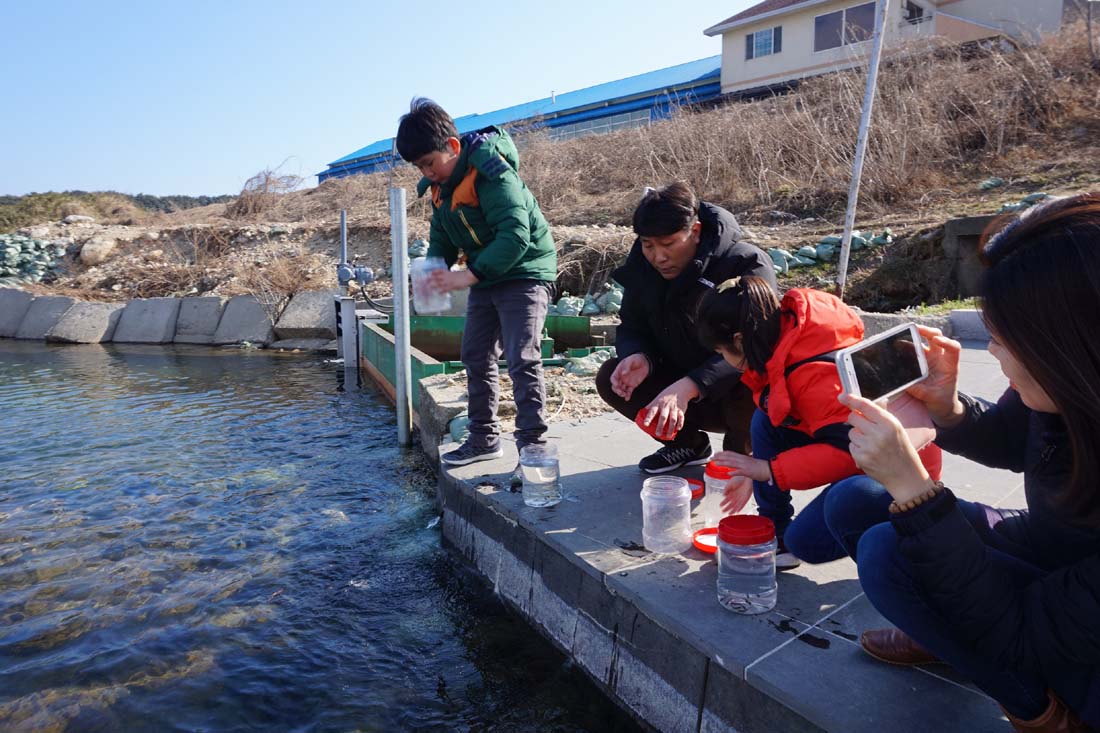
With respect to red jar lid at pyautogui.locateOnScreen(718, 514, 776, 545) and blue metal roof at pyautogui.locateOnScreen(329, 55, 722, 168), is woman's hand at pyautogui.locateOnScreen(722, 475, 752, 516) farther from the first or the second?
blue metal roof at pyautogui.locateOnScreen(329, 55, 722, 168)

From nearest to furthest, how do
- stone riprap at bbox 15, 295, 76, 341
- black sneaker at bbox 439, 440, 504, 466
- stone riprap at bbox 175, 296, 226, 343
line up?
black sneaker at bbox 439, 440, 504, 466, stone riprap at bbox 175, 296, 226, 343, stone riprap at bbox 15, 295, 76, 341

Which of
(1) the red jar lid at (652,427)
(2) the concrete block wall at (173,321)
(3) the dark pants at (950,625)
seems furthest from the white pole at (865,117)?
(2) the concrete block wall at (173,321)

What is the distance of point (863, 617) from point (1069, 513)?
0.96 meters

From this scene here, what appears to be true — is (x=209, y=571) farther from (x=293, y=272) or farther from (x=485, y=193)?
(x=293, y=272)

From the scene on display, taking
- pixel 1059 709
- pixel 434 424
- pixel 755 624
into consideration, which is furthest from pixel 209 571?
pixel 1059 709

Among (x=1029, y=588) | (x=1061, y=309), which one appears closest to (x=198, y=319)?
(x=1029, y=588)

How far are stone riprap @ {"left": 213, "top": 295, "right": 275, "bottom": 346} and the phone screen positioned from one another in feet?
45.4

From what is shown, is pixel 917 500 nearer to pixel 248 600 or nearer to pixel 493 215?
pixel 493 215

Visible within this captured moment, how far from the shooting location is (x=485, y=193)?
3887 millimetres

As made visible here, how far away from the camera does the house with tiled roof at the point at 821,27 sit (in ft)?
74.2

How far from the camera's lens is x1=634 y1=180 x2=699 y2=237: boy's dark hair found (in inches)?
124

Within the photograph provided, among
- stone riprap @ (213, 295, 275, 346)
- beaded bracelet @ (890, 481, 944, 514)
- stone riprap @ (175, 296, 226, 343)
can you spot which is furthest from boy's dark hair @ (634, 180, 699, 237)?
stone riprap @ (175, 296, 226, 343)

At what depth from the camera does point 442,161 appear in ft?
12.9

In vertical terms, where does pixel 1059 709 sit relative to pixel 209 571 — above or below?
above
